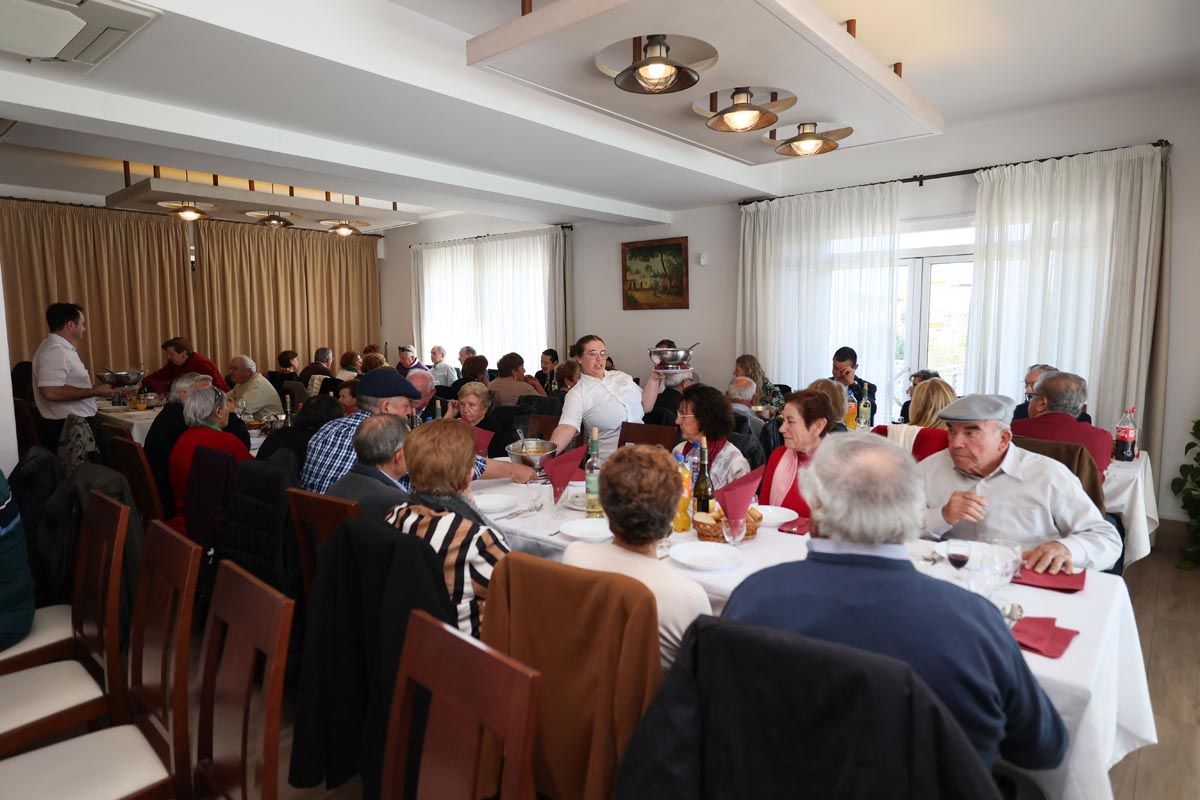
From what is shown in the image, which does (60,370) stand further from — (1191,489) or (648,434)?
(1191,489)

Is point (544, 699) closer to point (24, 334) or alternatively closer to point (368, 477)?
point (368, 477)

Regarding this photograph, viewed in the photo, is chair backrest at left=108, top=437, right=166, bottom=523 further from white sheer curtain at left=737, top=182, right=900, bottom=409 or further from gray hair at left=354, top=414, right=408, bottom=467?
white sheer curtain at left=737, top=182, right=900, bottom=409

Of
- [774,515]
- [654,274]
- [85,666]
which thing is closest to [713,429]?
[774,515]

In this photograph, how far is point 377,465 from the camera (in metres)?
2.47

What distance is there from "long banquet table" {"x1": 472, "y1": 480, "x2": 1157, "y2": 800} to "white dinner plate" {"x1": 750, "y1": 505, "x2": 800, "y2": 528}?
6 cm

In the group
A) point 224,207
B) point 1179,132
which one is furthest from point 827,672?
point 224,207

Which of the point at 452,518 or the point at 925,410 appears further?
the point at 925,410

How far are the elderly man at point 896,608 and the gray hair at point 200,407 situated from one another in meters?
2.91

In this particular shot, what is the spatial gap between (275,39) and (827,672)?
3.31 metres

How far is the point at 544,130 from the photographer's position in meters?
4.50

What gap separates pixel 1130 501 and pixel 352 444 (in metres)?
3.68

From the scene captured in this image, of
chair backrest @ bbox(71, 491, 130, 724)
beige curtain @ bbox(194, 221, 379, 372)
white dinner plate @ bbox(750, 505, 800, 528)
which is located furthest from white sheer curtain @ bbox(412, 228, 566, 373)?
chair backrest @ bbox(71, 491, 130, 724)

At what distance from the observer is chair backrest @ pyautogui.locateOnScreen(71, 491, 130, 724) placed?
6.23 feet

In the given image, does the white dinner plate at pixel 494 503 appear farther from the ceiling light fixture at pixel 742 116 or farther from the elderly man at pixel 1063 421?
the elderly man at pixel 1063 421
